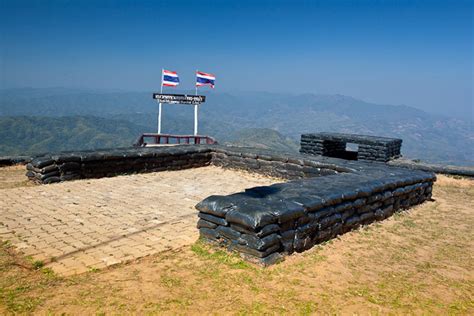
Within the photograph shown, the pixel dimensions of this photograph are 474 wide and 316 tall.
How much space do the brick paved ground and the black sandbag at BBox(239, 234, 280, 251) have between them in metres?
1.05

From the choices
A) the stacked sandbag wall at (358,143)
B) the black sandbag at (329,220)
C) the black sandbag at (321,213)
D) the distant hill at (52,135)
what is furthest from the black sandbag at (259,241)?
the distant hill at (52,135)

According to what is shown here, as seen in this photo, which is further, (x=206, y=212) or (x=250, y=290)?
(x=206, y=212)

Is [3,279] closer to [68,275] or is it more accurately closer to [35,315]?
[68,275]

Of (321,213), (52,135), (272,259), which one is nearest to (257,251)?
(272,259)

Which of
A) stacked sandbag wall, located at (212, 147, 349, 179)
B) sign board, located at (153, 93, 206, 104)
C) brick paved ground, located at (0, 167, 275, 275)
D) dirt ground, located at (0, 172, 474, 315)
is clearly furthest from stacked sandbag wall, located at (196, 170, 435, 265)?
sign board, located at (153, 93, 206, 104)

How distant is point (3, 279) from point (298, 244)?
3408mm

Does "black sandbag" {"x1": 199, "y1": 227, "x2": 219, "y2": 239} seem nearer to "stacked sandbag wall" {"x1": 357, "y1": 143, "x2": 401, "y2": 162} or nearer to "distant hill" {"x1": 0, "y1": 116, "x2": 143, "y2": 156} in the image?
"stacked sandbag wall" {"x1": 357, "y1": 143, "x2": 401, "y2": 162}

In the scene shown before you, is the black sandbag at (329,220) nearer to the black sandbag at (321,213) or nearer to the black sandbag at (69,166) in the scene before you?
the black sandbag at (321,213)

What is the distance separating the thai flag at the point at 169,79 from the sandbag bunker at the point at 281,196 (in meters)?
7.98

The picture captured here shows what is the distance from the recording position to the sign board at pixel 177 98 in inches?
682

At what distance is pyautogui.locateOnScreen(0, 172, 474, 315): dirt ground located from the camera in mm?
3574

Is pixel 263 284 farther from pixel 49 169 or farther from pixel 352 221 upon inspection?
pixel 49 169

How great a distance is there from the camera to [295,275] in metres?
4.34

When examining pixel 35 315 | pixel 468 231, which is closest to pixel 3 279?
pixel 35 315
